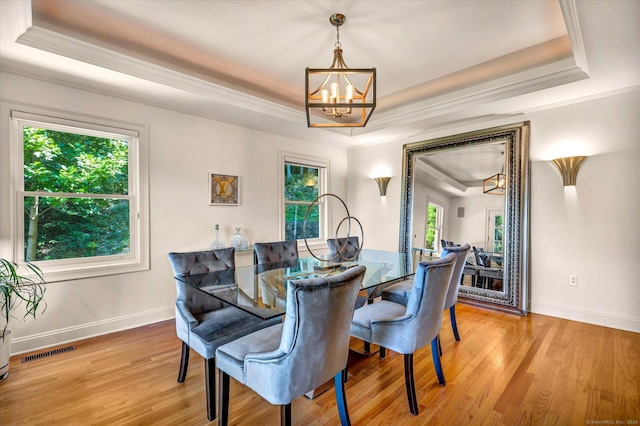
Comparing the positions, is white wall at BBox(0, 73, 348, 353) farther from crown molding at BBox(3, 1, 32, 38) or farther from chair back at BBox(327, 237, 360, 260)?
chair back at BBox(327, 237, 360, 260)

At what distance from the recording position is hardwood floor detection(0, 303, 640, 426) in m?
1.79

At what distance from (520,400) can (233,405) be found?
1873mm

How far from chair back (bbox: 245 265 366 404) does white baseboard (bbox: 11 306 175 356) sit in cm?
243

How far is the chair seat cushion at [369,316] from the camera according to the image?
2.04m

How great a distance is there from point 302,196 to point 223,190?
4.81 ft

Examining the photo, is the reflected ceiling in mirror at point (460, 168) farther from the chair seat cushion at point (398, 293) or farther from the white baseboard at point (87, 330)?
the white baseboard at point (87, 330)

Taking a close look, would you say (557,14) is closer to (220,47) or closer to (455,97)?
(455,97)

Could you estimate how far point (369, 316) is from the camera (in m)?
2.13

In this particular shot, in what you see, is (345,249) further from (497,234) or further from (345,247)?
(497,234)

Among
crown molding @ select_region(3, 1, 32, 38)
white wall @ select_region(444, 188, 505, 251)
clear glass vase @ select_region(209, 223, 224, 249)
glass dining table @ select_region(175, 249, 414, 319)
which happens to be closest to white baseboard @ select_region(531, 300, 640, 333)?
white wall @ select_region(444, 188, 505, 251)

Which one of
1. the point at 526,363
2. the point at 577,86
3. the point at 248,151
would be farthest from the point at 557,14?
the point at 248,151

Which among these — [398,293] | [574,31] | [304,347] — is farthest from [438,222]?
[304,347]

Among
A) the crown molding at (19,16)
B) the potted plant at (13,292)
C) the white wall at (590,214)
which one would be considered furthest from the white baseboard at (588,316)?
the crown molding at (19,16)

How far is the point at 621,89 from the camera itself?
2996 millimetres
